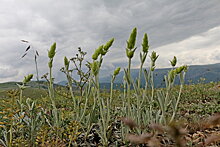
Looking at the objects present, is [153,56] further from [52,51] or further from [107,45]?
[52,51]

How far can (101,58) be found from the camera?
8.80 ft

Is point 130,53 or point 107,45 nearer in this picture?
point 130,53

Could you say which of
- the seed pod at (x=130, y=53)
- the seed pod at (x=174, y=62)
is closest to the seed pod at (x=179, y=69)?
the seed pod at (x=174, y=62)

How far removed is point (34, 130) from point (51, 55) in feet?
3.36

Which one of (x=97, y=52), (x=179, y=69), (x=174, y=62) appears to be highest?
(x=97, y=52)

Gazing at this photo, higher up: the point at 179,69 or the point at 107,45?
the point at 107,45

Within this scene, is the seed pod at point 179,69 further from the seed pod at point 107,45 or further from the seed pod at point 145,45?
the seed pod at point 107,45

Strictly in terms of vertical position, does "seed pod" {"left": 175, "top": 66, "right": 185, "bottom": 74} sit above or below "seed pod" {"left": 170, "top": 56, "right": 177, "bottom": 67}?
below

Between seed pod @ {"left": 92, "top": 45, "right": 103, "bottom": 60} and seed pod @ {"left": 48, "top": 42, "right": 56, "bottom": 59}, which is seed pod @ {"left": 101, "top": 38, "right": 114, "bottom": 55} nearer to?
seed pod @ {"left": 92, "top": 45, "right": 103, "bottom": 60}

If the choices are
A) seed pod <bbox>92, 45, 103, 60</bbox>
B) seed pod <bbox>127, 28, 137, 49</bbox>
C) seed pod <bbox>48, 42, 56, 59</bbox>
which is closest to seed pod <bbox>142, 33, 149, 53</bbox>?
seed pod <bbox>127, 28, 137, 49</bbox>

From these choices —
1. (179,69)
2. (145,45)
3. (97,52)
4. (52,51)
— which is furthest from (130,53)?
(52,51)

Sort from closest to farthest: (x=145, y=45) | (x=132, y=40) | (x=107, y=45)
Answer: (x=132, y=40)
(x=145, y=45)
(x=107, y=45)

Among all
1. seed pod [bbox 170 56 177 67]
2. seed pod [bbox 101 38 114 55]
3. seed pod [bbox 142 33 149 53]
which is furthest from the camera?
seed pod [bbox 170 56 177 67]

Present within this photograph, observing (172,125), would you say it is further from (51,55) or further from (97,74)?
(51,55)
